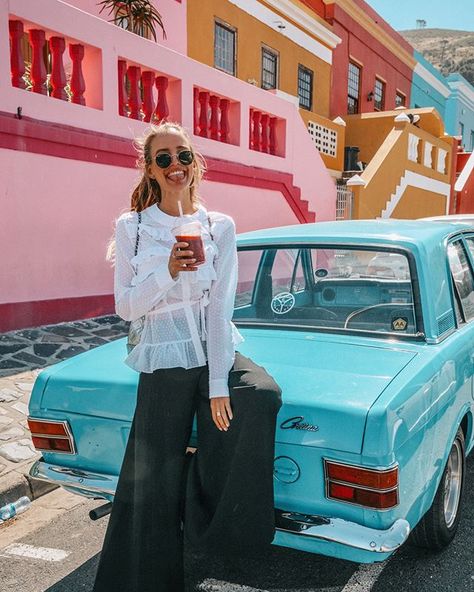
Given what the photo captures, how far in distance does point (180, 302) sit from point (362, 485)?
94 centimetres

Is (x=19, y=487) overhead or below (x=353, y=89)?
below

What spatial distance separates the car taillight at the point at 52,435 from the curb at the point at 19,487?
2.31 ft

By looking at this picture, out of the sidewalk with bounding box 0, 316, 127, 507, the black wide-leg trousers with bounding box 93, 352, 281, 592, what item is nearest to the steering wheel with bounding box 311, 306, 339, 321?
the black wide-leg trousers with bounding box 93, 352, 281, 592

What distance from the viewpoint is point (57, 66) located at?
6484 mm

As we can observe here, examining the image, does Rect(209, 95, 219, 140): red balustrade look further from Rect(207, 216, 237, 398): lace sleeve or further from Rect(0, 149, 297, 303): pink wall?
Rect(207, 216, 237, 398): lace sleeve

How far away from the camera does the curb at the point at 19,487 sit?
3467mm

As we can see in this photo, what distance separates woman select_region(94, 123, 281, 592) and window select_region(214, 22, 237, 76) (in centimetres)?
1138

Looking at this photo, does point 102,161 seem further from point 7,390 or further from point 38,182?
point 7,390

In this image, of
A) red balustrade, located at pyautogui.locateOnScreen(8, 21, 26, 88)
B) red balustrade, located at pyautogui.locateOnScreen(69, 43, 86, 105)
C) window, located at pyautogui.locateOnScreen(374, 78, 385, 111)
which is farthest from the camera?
window, located at pyautogui.locateOnScreen(374, 78, 385, 111)

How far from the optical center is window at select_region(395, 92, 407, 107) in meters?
22.0

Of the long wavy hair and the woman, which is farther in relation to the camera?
the long wavy hair

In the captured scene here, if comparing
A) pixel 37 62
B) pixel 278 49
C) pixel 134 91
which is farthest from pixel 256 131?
pixel 278 49

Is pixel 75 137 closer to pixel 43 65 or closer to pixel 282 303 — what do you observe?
pixel 43 65

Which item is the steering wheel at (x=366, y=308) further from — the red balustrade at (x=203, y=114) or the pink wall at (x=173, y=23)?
the pink wall at (x=173, y=23)
